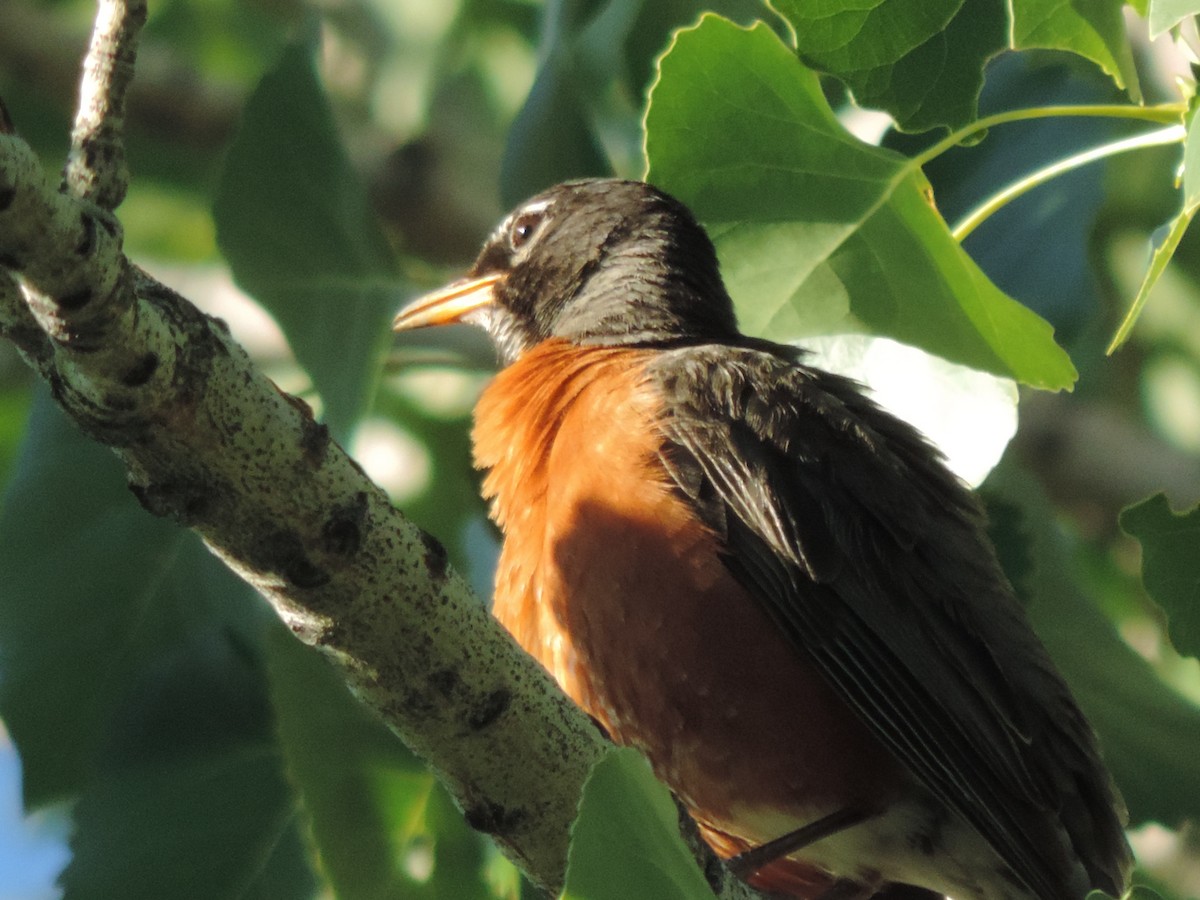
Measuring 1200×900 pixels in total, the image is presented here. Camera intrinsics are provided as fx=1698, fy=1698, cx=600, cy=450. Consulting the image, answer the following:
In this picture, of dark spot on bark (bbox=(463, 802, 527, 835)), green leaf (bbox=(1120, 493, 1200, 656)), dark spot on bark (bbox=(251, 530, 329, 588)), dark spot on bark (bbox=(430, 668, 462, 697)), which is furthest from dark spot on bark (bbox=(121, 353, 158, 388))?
green leaf (bbox=(1120, 493, 1200, 656))

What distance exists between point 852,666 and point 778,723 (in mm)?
162

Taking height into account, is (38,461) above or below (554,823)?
above

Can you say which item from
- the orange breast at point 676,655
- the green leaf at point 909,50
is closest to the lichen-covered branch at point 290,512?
the orange breast at point 676,655

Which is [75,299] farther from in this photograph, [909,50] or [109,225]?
[909,50]

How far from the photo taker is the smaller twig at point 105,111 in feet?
5.62

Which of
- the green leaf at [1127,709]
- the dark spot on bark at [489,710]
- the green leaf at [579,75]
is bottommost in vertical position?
the green leaf at [1127,709]

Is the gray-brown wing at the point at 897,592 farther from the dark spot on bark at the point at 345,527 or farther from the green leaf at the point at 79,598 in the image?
the dark spot on bark at the point at 345,527

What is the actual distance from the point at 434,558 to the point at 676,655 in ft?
3.23

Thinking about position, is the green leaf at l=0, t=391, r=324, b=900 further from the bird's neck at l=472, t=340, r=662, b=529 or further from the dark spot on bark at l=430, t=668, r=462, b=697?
the dark spot on bark at l=430, t=668, r=462, b=697

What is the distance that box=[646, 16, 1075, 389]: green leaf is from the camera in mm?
2680

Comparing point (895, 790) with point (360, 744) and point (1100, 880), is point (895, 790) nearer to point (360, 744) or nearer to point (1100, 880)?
point (1100, 880)

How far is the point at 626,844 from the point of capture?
5.76 feet

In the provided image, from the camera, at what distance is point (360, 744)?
324 centimetres

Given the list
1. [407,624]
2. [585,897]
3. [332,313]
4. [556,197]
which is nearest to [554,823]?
[407,624]
